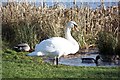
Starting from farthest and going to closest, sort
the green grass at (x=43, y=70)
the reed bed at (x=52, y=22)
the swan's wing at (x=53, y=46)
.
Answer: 1. the reed bed at (x=52, y=22)
2. the swan's wing at (x=53, y=46)
3. the green grass at (x=43, y=70)

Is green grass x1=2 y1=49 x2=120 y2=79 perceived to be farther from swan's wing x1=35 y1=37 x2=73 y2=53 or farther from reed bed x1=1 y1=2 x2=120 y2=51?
reed bed x1=1 y1=2 x2=120 y2=51

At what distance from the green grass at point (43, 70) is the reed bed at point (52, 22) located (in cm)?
121

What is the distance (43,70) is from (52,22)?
2.12 meters

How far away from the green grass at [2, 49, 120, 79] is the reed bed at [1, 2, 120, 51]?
1.21m

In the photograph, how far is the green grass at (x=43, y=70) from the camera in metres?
4.93

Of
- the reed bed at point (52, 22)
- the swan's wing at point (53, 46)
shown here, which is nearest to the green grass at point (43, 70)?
the swan's wing at point (53, 46)

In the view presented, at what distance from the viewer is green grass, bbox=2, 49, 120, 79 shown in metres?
4.93

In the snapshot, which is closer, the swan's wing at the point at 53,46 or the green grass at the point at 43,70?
the green grass at the point at 43,70

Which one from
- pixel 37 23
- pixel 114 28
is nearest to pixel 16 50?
pixel 37 23

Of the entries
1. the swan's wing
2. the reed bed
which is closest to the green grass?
the swan's wing

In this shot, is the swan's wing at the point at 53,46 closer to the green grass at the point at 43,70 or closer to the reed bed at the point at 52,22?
the green grass at the point at 43,70

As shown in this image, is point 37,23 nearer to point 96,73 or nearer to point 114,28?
point 114,28

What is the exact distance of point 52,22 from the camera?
7.30 metres

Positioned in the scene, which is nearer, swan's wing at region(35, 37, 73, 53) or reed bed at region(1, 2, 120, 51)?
swan's wing at region(35, 37, 73, 53)
